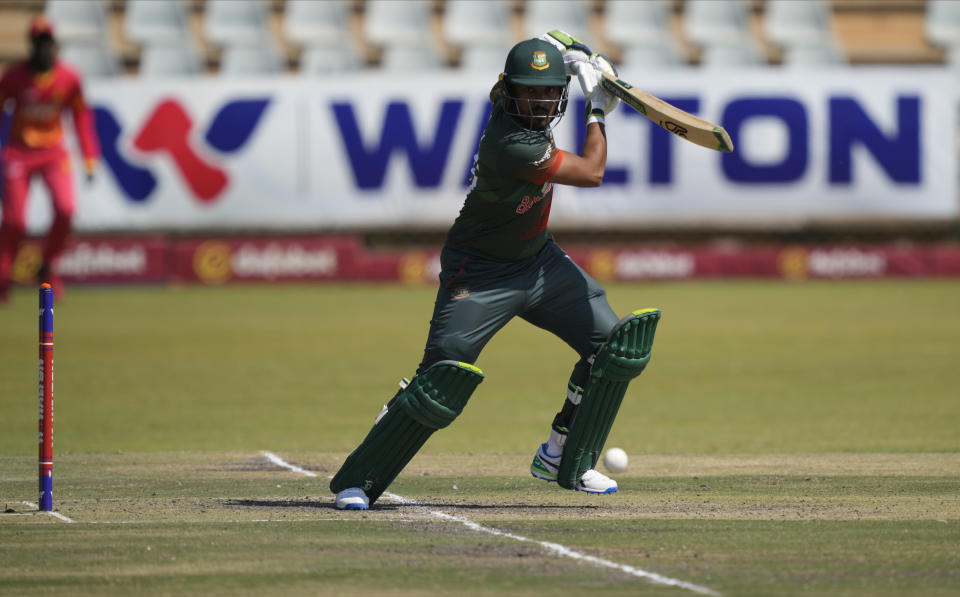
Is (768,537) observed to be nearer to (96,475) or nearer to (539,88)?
(539,88)

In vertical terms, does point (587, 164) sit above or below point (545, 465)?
above

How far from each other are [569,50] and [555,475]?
2127mm

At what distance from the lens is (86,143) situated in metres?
18.2

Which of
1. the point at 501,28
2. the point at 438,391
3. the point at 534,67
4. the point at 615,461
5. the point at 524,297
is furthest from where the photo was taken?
the point at 501,28

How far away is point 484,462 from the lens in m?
8.94

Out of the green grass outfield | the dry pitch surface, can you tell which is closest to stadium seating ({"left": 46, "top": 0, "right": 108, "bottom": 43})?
the green grass outfield

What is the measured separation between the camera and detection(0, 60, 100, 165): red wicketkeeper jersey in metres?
17.9

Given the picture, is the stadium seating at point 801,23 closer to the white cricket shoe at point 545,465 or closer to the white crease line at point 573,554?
the white cricket shoe at point 545,465

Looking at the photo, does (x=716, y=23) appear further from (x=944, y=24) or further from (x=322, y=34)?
(x=322, y=34)

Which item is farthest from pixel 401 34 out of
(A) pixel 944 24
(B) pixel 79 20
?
(A) pixel 944 24

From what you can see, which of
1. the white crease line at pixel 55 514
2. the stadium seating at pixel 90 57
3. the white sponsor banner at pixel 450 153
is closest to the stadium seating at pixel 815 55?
the white sponsor banner at pixel 450 153

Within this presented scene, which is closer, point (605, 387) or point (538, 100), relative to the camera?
point (538, 100)

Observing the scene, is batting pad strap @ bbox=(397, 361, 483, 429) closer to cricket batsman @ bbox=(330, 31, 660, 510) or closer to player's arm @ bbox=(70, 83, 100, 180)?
cricket batsman @ bbox=(330, 31, 660, 510)

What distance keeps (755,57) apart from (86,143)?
15053 mm
